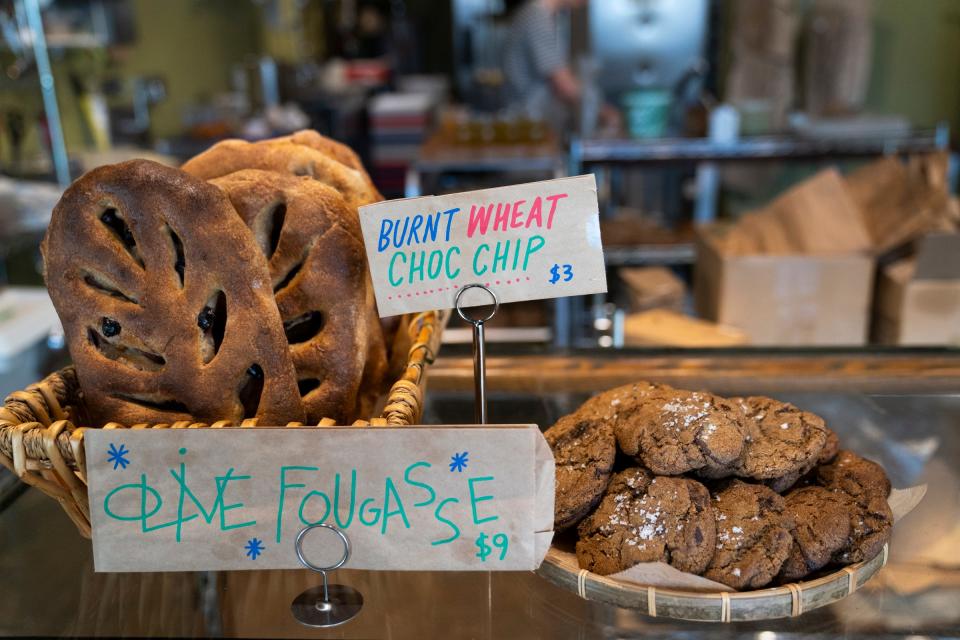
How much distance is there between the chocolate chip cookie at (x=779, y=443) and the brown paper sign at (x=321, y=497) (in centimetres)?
23

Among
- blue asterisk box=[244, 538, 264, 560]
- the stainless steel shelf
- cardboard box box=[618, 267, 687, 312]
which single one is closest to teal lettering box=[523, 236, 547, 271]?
blue asterisk box=[244, 538, 264, 560]

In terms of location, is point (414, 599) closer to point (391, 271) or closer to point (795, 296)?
point (391, 271)

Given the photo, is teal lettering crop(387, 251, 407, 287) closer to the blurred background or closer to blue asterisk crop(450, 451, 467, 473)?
blue asterisk crop(450, 451, 467, 473)

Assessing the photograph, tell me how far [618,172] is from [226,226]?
4.10 meters

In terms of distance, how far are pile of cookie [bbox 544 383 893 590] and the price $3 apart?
0.17 m

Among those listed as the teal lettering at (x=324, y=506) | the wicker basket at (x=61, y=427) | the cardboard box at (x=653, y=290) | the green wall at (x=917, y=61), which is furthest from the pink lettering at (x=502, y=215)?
the green wall at (x=917, y=61)

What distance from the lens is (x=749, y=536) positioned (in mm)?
751

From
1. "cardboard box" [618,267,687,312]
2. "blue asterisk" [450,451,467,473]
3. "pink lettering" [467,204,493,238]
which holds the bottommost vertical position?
"cardboard box" [618,267,687,312]

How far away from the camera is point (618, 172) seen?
4.69 meters

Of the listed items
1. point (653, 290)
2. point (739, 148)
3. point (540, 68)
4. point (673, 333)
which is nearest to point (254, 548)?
point (673, 333)

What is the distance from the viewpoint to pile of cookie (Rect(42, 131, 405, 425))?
791mm

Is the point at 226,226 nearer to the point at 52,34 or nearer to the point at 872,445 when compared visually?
the point at 872,445

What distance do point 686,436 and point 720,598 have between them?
15cm

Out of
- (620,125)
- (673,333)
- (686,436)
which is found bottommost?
(673,333)
